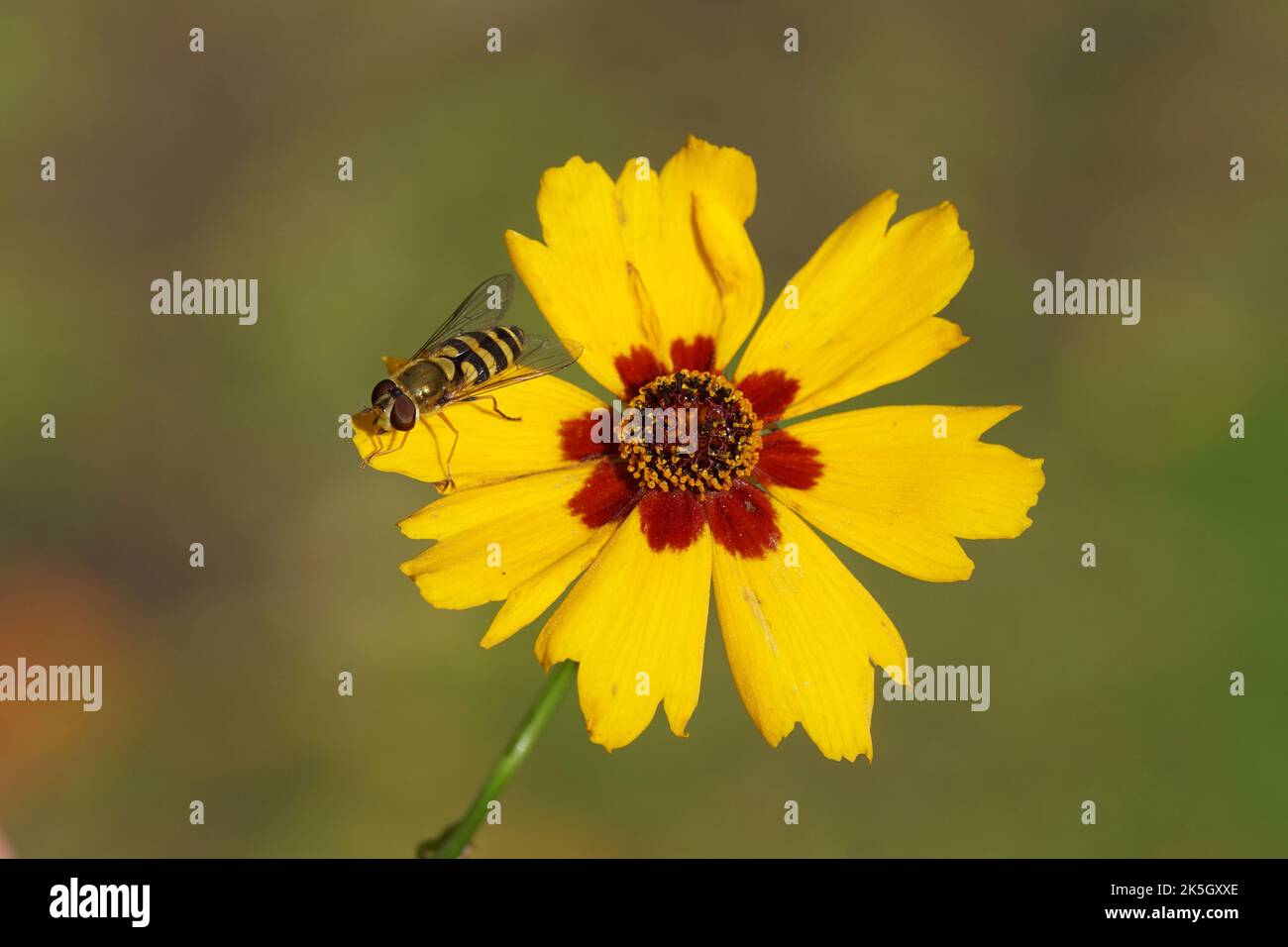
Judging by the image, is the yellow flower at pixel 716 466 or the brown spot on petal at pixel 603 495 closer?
the yellow flower at pixel 716 466

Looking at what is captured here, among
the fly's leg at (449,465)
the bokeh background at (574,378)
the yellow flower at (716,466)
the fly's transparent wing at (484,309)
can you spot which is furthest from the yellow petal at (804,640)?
the bokeh background at (574,378)

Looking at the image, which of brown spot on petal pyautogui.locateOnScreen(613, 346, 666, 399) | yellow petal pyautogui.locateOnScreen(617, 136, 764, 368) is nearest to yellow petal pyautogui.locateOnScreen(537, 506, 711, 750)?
brown spot on petal pyautogui.locateOnScreen(613, 346, 666, 399)

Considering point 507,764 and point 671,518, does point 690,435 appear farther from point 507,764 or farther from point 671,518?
point 507,764

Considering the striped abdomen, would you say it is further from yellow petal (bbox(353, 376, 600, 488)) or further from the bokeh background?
the bokeh background

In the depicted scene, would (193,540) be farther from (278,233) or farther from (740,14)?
(740,14)

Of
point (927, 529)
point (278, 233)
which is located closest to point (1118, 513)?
point (927, 529)

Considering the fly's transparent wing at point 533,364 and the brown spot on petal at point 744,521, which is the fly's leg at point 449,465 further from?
the brown spot on petal at point 744,521
